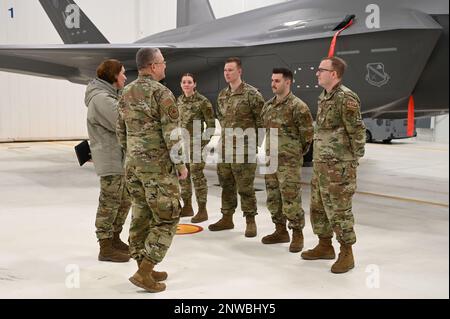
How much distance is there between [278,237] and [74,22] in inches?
359

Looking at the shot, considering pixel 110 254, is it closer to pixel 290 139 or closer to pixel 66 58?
pixel 290 139

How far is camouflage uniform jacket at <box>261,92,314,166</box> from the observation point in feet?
15.8

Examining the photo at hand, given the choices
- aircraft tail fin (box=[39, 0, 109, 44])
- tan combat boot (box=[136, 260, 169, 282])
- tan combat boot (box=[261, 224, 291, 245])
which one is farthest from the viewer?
aircraft tail fin (box=[39, 0, 109, 44])

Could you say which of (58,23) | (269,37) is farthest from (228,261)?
(58,23)

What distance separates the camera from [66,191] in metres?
8.38

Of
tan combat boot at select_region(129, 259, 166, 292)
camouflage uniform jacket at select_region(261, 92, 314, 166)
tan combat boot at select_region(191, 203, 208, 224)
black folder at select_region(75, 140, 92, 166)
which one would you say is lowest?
tan combat boot at select_region(191, 203, 208, 224)

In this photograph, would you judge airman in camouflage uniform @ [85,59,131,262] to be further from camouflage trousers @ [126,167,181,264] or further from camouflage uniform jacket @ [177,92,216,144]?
camouflage uniform jacket @ [177,92,216,144]

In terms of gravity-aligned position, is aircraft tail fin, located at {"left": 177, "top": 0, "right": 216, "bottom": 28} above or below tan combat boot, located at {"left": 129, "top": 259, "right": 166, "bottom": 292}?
above

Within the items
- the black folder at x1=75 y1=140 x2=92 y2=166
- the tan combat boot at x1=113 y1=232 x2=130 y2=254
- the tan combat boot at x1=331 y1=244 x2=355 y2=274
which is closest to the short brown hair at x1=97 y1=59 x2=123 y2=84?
the black folder at x1=75 y1=140 x2=92 y2=166

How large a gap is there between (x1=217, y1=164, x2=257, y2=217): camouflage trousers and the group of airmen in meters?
0.01

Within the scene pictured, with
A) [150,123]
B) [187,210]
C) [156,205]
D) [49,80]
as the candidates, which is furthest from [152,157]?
[49,80]

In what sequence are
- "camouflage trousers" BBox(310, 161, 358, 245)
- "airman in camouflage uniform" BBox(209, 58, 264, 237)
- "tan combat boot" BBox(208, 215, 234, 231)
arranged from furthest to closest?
"tan combat boot" BBox(208, 215, 234, 231) < "airman in camouflage uniform" BBox(209, 58, 264, 237) < "camouflage trousers" BBox(310, 161, 358, 245)

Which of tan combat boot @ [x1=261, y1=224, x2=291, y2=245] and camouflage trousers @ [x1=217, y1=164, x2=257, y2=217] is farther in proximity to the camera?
camouflage trousers @ [x1=217, y1=164, x2=257, y2=217]

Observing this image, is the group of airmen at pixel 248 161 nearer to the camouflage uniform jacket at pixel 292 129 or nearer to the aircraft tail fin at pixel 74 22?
the camouflage uniform jacket at pixel 292 129
